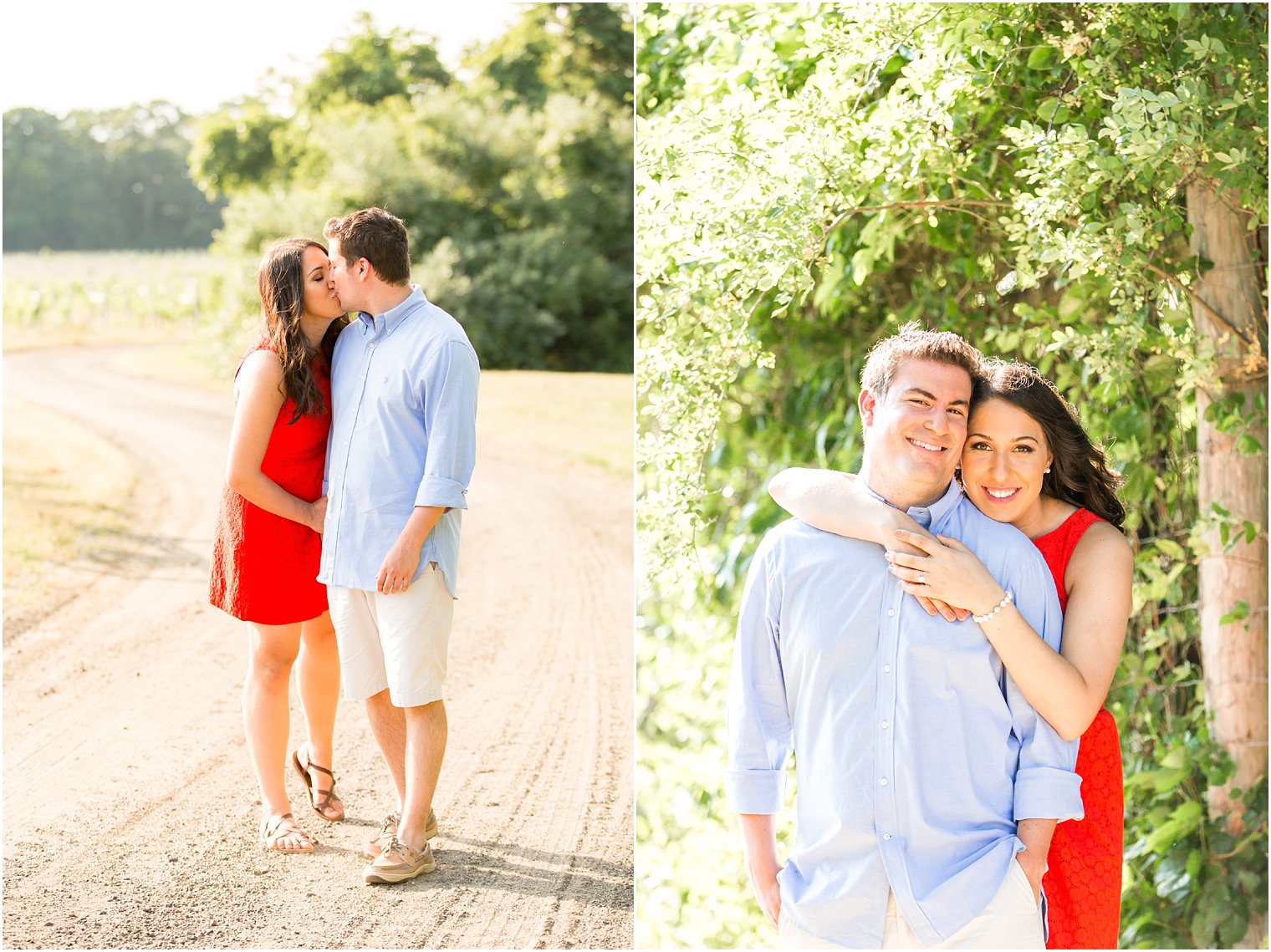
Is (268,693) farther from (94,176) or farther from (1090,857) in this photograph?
(94,176)

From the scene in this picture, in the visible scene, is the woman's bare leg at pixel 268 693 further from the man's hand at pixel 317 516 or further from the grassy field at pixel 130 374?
the grassy field at pixel 130 374

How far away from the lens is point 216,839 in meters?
2.47

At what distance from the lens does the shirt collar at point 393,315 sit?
212 centimetres

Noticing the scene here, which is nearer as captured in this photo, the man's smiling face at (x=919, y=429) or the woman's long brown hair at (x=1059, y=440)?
the man's smiling face at (x=919, y=429)

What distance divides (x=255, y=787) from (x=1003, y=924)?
203 cm

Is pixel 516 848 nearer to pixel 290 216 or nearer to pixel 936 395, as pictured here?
pixel 936 395

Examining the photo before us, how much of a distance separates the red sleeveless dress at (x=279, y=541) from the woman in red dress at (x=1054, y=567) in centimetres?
117

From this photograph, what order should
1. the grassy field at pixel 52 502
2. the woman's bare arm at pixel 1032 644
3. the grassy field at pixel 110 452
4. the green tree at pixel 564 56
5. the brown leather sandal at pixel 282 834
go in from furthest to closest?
1. the green tree at pixel 564 56
2. the grassy field at pixel 110 452
3. the grassy field at pixel 52 502
4. the brown leather sandal at pixel 282 834
5. the woman's bare arm at pixel 1032 644

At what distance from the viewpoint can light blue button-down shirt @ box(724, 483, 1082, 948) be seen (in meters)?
1.35

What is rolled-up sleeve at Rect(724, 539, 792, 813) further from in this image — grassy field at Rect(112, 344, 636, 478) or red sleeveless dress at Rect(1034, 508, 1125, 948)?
grassy field at Rect(112, 344, 636, 478)

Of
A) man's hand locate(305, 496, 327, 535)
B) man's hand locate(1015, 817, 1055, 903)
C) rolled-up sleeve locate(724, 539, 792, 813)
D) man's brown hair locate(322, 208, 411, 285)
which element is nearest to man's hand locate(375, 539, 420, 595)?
man's hand locate(305, 496, 327, 535)

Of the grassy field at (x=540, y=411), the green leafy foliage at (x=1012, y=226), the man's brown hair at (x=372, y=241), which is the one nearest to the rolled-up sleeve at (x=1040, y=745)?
the green leafy foliage at (x=1012, y=226)

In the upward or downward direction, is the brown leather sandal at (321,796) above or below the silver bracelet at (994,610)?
below

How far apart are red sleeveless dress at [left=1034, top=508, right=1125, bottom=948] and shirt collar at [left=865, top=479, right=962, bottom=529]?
0.68ft
